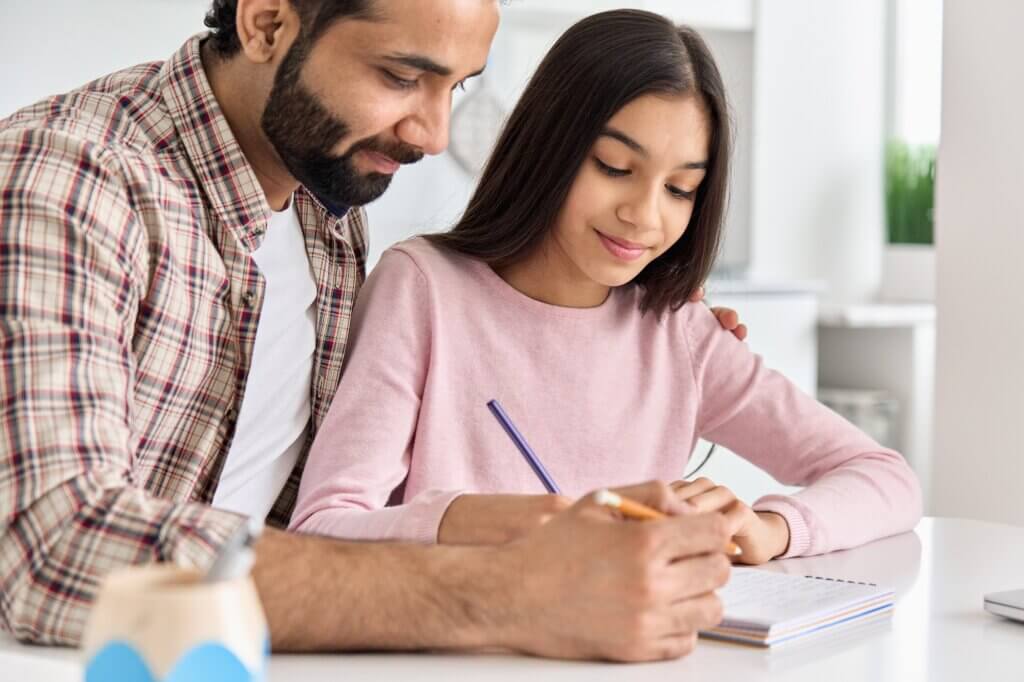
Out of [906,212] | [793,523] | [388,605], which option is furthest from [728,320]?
[906,212]

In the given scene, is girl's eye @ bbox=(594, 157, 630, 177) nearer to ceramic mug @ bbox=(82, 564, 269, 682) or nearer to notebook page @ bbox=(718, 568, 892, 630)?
notebook page @ bbox=(718, 568, 892, 630)

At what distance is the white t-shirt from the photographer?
1492mm

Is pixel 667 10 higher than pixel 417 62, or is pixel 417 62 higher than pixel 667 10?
pixel 667 10

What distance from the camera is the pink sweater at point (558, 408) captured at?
1.49m

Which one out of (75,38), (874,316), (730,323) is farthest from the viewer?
(874,316)

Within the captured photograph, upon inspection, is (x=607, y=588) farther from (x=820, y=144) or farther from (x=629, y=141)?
(x=820, y=144)

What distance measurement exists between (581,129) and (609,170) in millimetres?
56

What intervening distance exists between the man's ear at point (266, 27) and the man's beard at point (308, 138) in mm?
16

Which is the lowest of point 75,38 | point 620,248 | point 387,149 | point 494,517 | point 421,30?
point 494,517

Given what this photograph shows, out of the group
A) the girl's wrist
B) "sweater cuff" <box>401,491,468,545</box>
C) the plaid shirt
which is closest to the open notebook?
the girl's wrist

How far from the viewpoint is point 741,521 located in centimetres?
134

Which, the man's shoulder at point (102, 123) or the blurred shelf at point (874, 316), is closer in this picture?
the man's shoulder at point (102, 123)

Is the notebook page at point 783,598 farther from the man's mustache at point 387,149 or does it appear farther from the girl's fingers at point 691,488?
the man's mustache at point 387,149

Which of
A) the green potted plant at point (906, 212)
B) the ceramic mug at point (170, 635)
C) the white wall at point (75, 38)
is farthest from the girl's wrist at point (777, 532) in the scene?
the green potted plant at point (906, 212)
